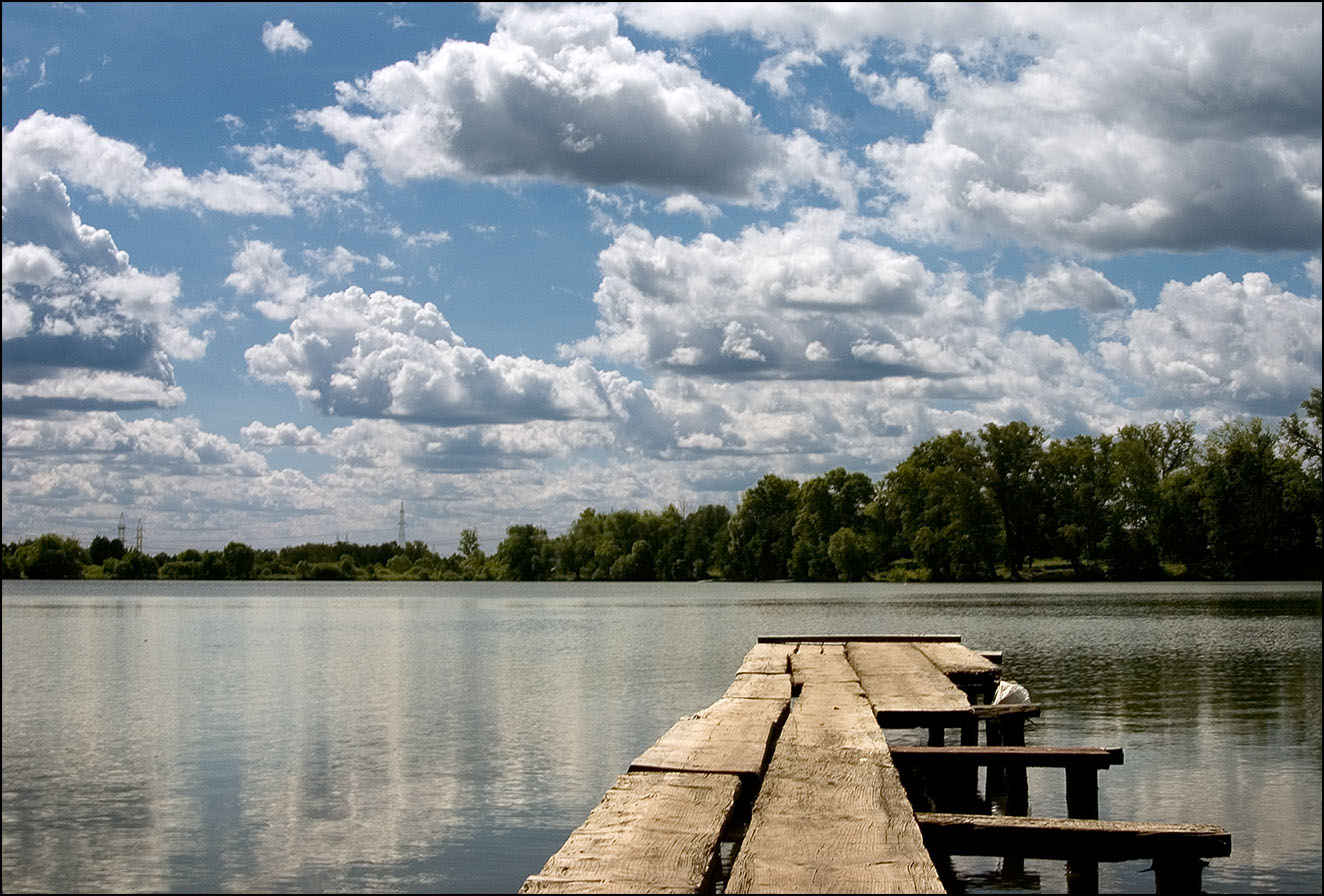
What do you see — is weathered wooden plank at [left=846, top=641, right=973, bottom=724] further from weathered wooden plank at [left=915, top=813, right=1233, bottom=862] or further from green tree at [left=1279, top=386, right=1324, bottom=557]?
green tree at [left=1279, top=386, right=1324, bottom=557]

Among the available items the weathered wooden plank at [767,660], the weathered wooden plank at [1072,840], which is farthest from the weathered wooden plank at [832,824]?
the weathered wooden plank at [767,660]

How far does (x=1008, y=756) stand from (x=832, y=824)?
3.70 metres

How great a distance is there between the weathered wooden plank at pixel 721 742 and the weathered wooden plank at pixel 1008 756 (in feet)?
3.72

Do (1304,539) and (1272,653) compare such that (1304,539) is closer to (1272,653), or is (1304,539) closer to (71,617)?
(1272,653)

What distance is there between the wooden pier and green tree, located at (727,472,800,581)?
149141 millimetres

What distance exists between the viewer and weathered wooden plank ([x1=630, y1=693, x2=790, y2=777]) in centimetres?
798

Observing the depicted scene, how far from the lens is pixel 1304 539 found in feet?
359

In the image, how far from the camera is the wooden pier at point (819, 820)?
219 inches

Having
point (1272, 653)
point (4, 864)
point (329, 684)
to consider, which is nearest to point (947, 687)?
point (4, 864)

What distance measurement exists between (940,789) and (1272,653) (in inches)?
1158

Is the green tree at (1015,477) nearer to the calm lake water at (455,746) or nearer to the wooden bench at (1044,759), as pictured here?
the calm lake water at (455,746)

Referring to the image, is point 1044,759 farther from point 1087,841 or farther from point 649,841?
point 649,841

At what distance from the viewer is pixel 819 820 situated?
6.45 meters

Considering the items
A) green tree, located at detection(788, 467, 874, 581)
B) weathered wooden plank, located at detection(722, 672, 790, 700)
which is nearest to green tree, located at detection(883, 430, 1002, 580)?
green tree, located at detection(788, 467, 874, 581)
